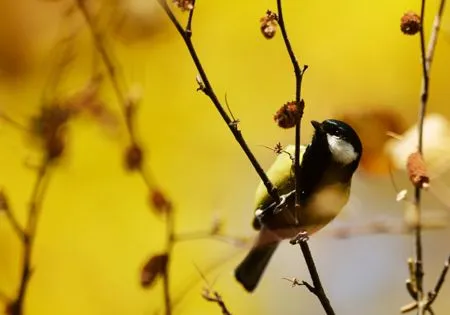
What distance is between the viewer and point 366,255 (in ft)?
3.59

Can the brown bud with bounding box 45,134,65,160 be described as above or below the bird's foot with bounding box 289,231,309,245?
above

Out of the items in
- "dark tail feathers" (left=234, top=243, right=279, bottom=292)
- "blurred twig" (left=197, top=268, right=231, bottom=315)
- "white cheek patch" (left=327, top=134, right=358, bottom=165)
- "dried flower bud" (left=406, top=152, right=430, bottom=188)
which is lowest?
"dark tail feathers" (left=234, top=243, right=279, bottom=292)

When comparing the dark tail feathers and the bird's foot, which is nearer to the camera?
the bird's foot

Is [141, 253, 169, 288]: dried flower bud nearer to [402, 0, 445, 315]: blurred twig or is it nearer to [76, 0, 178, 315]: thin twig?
[76, 0, 178, 315]: thin twig

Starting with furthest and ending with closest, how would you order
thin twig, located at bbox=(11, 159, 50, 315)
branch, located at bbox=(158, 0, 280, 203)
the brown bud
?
the brown bud, thin twig, located at bbox=(11, 159, 50, 315), branch, located at bbox=(158, 0, 280, 203)

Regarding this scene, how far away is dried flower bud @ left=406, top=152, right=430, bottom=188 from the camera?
1.91ft

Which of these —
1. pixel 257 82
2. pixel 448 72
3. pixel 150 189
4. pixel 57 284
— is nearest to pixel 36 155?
pixel 150 189

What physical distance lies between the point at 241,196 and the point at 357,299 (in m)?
0.20

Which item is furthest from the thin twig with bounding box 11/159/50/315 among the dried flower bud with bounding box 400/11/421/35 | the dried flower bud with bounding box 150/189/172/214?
the dried flower bud with bounding box 400/11/421/35

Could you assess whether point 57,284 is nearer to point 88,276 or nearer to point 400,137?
point 88,276

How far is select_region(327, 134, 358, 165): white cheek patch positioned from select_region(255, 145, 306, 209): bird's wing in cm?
3

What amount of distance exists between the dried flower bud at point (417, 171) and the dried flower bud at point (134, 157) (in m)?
0.31

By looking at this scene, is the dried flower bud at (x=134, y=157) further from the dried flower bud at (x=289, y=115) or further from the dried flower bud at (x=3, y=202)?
the dried flower bud at (x=289, y=115)

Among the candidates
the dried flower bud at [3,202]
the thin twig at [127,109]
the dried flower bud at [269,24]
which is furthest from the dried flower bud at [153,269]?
the dried flower bud at [269,24]
